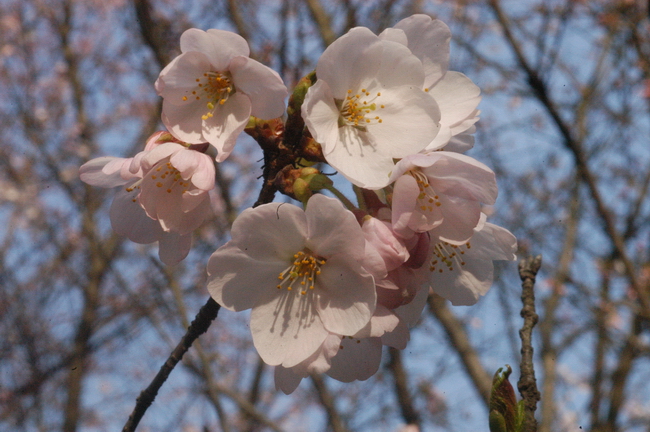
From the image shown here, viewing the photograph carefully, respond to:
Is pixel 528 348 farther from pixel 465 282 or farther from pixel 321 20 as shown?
pixel 321 20

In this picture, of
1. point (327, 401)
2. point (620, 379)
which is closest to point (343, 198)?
point (327, 401)

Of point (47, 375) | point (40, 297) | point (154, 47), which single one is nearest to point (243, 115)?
point (154, 47)

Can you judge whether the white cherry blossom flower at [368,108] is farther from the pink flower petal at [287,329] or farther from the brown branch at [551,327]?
the brown branch at [551,327]

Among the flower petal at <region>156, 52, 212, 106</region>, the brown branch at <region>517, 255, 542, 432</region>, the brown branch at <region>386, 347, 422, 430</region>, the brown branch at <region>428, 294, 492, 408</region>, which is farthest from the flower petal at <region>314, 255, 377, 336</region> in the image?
the brown branch at <region>386, 347, 422, 430</region>

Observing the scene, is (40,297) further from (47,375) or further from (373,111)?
(373,111)

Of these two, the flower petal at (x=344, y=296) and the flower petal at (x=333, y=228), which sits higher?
the flower petal at (x=333, y=228)

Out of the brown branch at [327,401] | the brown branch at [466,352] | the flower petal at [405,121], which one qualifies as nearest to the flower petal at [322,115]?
the flower petal at [405,121]

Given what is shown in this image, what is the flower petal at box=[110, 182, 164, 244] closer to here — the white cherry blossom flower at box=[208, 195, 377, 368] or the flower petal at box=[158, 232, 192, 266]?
the flower petal at box=[158, 232, 192, 266]
